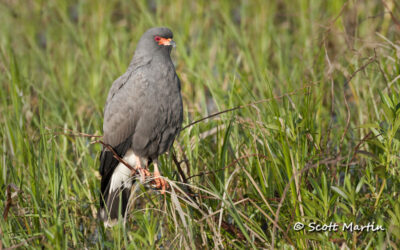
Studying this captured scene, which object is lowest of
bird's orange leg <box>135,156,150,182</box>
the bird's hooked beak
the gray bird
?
bird's orange leg <box>135,156,150,182</box>

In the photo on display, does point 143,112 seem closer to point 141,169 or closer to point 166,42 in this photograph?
point 141,169

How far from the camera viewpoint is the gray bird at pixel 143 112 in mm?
3621

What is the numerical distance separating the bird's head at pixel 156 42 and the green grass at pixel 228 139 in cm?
54

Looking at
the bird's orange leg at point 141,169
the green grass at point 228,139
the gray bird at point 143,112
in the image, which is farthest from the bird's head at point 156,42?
the bird's orange leg at point 141,169

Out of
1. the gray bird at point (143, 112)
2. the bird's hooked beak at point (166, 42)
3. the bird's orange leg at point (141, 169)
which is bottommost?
the bird's orange leg at point (141, 169)

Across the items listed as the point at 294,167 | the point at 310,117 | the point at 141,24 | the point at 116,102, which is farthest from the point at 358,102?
the point at 141,24

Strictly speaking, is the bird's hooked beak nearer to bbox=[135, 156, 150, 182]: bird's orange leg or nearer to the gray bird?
the gray bird

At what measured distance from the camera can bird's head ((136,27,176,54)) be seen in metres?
3.81

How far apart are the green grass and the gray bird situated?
0.57ft

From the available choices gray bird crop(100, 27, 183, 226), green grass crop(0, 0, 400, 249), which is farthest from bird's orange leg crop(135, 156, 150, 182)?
green grass crop(0, 0, 400, 249)

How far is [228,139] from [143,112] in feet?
1.99

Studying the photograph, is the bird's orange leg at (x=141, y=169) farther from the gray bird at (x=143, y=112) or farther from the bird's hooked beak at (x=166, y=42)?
the bird's hooked beak at (x=166, y=42)

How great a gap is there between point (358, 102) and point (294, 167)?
68.1 inches

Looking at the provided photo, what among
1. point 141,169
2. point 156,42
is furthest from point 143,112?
point 156,42
